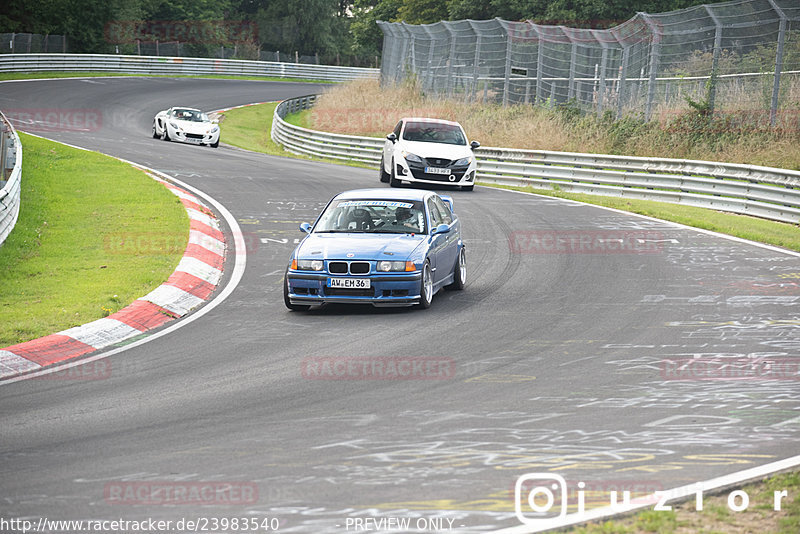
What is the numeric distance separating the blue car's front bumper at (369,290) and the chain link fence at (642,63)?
14.6 metres

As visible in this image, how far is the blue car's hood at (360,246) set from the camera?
11.5 meters

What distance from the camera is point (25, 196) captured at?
18141mm

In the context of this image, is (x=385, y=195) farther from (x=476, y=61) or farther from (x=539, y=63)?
(x=476, y=61)

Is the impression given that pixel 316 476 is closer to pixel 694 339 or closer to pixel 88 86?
pixel 694 339

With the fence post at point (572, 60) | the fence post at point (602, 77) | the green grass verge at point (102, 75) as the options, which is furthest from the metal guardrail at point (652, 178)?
the green grass verge at point (102, 75)

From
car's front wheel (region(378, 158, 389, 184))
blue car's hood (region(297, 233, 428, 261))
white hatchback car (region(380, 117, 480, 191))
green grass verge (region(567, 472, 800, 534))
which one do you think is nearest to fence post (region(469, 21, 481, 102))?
white hatchback car (region(380, 117, 480, 191))

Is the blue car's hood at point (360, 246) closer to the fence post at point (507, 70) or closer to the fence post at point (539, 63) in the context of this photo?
the fence post at point (539, 63)

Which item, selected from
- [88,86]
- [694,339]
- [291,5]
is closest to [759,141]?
[694,339]

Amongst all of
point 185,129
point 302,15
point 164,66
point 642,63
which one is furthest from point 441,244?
point 302,15

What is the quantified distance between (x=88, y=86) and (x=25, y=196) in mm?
36680

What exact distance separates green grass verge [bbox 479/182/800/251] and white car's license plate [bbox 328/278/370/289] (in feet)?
26.6

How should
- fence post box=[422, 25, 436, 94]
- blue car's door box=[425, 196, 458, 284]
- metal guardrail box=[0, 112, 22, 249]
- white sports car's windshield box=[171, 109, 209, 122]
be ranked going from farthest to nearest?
fence post box=[422, 25, 436, 94] → white sports car's windshield box=[171, 109, 209, 122] → metal guardrail box=[0, 112, 22, 249] → blue car's door box=[425, 196, 458, 284]

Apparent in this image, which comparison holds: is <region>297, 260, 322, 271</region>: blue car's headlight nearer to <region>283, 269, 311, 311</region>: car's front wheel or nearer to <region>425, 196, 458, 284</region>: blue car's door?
<region>283, 269, 311, 311</region>: car's front wheel

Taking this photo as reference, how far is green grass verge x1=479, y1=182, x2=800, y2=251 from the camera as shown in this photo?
17172 millimetres
